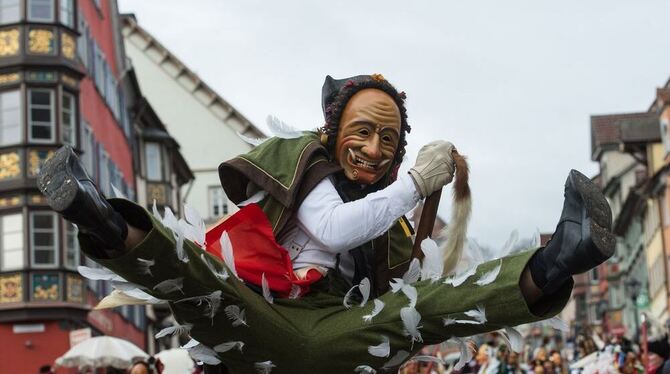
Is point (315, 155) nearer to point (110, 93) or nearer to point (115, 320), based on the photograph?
point (115, 320)

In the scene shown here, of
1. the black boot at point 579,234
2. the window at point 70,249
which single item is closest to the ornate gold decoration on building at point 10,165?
the window at point 70,249

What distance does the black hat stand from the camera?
5984mm

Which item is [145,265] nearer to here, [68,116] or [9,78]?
[9,78]

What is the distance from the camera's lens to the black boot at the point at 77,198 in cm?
459

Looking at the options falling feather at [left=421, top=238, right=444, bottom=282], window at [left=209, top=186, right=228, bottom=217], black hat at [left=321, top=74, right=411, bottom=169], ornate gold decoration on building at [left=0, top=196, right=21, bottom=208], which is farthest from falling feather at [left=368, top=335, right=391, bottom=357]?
window at [left=209, top=186, right=228, bottom=217]

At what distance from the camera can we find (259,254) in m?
5.70

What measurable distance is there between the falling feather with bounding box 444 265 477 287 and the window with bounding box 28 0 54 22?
2918 centimetres

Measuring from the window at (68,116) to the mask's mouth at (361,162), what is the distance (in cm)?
2853

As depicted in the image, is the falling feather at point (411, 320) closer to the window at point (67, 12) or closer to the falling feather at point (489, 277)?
the falling feather at point (489, 277)

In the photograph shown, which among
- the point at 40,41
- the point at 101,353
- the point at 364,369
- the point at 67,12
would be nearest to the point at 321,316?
the point at 364,369

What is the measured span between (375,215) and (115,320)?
34083 mm

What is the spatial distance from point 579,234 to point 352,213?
990mm

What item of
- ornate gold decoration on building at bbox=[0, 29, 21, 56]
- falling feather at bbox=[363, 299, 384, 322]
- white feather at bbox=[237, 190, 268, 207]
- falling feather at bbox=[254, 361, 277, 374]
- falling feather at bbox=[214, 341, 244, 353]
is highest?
ornate gold decoration on building at bbox=[0, 29, 21, 56]

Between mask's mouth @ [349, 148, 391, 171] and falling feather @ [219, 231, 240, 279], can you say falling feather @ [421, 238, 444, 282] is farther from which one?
falling feather @ [219, 231, 240, 279]
